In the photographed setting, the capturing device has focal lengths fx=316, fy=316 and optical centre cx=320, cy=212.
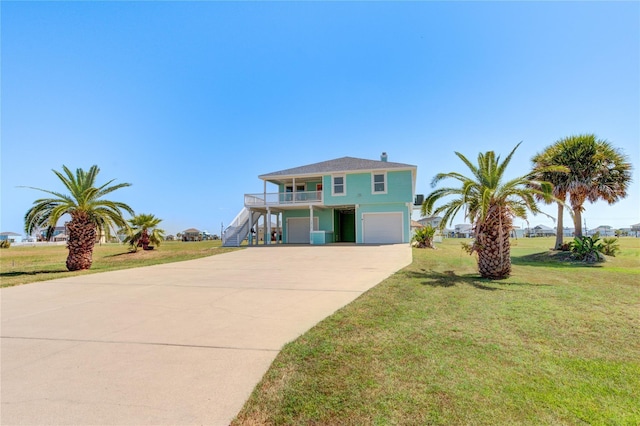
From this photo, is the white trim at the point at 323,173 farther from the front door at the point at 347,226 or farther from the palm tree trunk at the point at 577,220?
the palm tree trunk at the point at 577,220

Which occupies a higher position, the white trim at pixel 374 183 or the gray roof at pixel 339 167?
the gray roof at pixel 339 167

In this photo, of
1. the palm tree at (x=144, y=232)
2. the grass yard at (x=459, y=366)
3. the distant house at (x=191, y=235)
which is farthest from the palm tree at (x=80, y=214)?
the distant house at (x=191, y=235)

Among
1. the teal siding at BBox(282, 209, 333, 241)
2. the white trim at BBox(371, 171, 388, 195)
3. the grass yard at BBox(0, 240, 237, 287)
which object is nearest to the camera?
the grass yard at BBox(0, 240, 237, 287)

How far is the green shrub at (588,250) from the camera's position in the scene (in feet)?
49.4

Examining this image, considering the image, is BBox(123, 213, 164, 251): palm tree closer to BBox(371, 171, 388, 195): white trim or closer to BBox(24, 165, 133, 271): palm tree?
BBox(24, 165, 133, 271): palm tree

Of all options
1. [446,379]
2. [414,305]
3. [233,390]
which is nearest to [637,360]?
[446,379]

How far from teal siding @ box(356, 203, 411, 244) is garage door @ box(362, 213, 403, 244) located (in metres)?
0.24

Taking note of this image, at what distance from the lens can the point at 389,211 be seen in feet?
74.4

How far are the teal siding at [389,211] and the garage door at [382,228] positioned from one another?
24 cm

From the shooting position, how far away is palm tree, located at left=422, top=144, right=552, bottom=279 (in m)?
9.45

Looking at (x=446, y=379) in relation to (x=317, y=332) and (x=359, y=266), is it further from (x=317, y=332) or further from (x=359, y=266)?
(x=359, y=266)

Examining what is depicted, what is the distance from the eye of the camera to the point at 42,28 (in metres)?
10.2

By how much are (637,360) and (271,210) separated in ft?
75.0

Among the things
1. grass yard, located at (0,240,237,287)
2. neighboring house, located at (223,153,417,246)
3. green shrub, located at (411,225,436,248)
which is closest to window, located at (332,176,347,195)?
neighboring house, located at (223,153,417,246)
